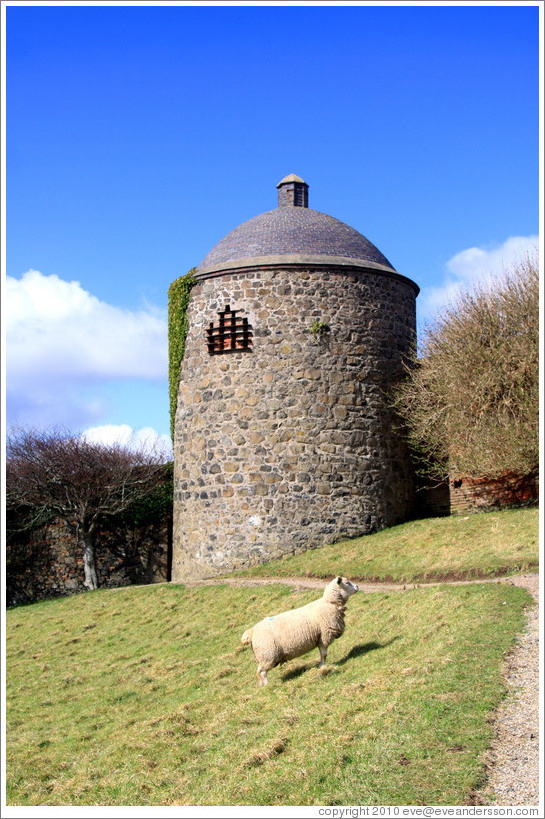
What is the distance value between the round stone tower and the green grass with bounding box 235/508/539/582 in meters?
0.95

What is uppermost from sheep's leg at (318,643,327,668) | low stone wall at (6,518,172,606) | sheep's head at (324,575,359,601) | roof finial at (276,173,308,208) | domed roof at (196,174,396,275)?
roof finial at (276,173,308,208)

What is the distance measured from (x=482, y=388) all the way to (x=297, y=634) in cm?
1029

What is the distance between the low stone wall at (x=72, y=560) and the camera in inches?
943

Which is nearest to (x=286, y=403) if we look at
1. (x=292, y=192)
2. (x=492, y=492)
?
(x=492, y=492)

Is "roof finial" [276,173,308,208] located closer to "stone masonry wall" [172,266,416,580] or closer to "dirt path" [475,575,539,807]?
"stone masonry wall" [172,266,416,580]

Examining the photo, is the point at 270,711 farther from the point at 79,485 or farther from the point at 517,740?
the point at 79,485

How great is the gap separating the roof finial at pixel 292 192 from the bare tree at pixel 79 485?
8.64m

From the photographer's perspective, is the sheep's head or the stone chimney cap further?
the stone chimney cap

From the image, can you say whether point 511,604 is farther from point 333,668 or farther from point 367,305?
point 367,305

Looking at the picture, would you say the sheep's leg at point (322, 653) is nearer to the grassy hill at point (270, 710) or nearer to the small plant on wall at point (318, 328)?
the grassy hill at point (270, 710)

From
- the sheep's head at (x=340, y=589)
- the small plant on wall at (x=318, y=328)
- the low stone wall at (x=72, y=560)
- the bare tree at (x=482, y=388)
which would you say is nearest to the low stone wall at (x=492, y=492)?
the bare tree at (x=482, y=388)

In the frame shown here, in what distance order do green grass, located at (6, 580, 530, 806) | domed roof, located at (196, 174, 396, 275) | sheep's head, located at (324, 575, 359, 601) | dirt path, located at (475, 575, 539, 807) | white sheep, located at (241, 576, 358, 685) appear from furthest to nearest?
1. domed roof, located at (196, 174, 396, 275)
2. sheep's head, located at (324, 575, 359, 601)
3. white sheep, located at (241, 576, 358, 685)
4. green grass, located at (6, 580, 530, 806)
5. dirt path, located at (475, 575, 539, 807)

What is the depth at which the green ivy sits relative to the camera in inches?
840

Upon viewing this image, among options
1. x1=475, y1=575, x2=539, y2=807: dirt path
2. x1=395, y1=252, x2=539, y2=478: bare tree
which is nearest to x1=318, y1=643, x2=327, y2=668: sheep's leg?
x1=475, y1=575, x2=539, y2=807: dirt path
